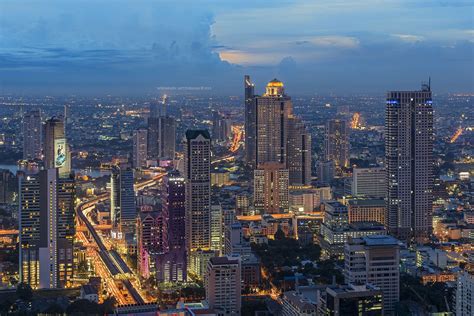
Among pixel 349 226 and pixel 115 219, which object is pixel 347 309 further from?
pixel 115 219

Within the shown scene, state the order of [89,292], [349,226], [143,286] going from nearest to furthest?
[89,292] < [143,286] < [349,226]

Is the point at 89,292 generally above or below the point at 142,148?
below

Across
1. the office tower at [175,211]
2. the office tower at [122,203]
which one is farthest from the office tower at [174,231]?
the office tower at [122,203]

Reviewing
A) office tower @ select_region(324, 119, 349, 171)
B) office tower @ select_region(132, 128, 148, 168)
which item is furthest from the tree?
office tower @ select_region(324, 119, 349, 171)

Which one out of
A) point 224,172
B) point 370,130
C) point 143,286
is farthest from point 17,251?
point 370,130

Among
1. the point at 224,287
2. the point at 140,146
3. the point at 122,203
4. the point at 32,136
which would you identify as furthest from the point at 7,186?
the point at 224,287

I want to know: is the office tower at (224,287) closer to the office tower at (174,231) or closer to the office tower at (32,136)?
the office tower at (174,231)

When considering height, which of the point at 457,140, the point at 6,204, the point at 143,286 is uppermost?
the point at 457,140
